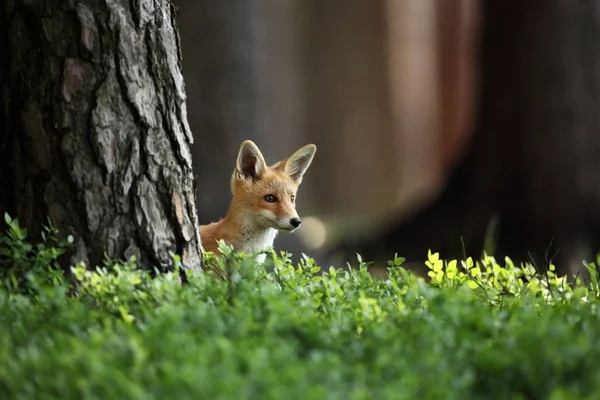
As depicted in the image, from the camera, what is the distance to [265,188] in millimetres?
5363

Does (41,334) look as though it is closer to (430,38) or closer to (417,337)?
(417,337)

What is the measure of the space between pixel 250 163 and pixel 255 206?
11.8 inches

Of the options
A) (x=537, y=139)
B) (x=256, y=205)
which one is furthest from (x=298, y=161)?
(x=537, y=139)

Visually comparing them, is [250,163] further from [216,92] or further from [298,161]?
[216,92]

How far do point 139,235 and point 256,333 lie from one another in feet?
3.41

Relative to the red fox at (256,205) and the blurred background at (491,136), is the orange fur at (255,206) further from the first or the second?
the blurred background at (491,136)

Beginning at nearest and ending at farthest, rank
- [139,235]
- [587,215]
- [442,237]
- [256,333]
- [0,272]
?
[256,333] < [0,272] < [139,235] < [587,215] < [442,237]

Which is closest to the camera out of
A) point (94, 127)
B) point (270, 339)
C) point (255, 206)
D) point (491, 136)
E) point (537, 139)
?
point (270, 339)

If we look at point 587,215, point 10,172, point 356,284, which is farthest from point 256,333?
point 587,215

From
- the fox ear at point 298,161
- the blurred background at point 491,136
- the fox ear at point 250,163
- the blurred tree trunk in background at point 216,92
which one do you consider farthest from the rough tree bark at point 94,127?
the blurred tree trunk in background at point 216,92

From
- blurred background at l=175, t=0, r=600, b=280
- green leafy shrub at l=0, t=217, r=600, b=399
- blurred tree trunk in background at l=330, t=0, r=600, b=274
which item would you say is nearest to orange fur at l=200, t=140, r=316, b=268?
green leafy shrub at l=0, t=217, r=600, b=399

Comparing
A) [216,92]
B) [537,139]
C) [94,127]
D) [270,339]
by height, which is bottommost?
[537,139]

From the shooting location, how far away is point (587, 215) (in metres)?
7.97

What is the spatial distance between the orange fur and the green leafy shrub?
1.30 metres
